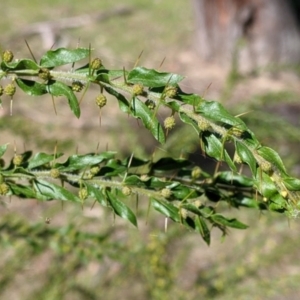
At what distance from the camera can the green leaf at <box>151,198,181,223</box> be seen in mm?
974

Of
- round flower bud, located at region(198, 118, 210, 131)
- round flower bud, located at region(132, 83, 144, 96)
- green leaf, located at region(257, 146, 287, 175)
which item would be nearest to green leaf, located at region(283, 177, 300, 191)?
green leaf, located at region(257, 146, 287, 175)

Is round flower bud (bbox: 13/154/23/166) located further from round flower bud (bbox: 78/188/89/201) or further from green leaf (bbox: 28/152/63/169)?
round flower bud (bbox: 78/188/89/201)

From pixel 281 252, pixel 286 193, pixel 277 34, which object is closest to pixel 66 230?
pixel 286 193

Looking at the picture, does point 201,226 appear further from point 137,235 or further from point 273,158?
point 137,235

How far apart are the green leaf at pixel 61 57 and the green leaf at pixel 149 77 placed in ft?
0.26

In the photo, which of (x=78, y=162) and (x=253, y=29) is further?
(x=253, y=29)

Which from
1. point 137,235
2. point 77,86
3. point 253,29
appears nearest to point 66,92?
point 77,86

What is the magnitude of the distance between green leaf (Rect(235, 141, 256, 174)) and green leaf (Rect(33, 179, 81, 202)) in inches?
12.0

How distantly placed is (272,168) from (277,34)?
4852mm

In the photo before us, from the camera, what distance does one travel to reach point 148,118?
87 centimetres

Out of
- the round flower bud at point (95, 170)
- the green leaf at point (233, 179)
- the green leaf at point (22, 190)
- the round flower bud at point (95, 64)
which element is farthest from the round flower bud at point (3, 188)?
the green leaf at point (233, 179)

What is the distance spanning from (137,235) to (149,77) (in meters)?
1.78

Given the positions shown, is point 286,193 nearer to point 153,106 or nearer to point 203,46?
point 153,106

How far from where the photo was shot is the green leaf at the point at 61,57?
887mm
